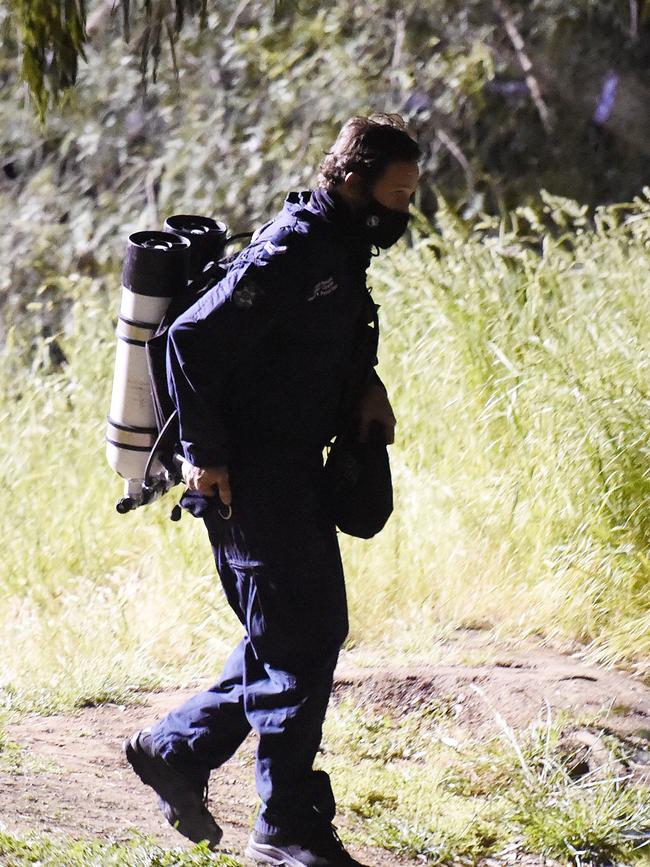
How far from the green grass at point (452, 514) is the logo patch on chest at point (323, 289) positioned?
6.60 feet

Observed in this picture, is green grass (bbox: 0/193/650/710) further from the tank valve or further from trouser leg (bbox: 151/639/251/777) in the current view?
the tank valve

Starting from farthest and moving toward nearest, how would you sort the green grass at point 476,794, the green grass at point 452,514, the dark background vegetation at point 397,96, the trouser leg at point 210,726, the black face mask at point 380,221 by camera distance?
1. the dark background vegetation at point 397,96
2. the green grass at point 452,514
3. the green grass at point 476,794
4. the trouser leg at point 210,726
5. the black face mask at point 380,221

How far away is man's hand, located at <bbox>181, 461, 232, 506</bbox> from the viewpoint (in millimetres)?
2955

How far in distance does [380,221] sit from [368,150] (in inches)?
6.5

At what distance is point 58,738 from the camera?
4.09 m

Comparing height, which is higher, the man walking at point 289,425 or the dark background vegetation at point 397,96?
the dark background vegetation at point 397,96

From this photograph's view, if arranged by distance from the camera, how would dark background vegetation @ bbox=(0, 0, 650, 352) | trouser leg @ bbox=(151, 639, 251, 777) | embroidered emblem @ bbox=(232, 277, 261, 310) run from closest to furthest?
1. embroidered emblem @ bbox=(232, 277, 261, 310)
2. trouser leg @ bbox=(151, 639, 251, 777)
3. dark background vegetation @ bbox=(0, 0, 650, 352)

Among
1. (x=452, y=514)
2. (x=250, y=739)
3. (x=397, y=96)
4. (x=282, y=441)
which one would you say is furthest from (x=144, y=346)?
(x=397, y=96)

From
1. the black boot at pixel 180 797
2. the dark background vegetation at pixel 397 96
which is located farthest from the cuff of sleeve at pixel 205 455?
the dark background vegetation at pixel 397 96

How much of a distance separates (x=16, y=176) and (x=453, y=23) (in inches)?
149

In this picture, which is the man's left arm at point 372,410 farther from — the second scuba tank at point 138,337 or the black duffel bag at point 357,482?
the second scuba tank at point 138,337

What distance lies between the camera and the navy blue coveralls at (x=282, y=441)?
9.52 feet

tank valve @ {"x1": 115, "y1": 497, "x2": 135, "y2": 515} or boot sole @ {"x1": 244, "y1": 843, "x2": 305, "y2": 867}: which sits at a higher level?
tank valve @ {"x1": 115, "y1": 497, "x2": 135, "y2": 515}

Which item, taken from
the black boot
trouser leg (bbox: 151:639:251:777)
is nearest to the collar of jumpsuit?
trouser leg (bbox: 151:639:251:777)
